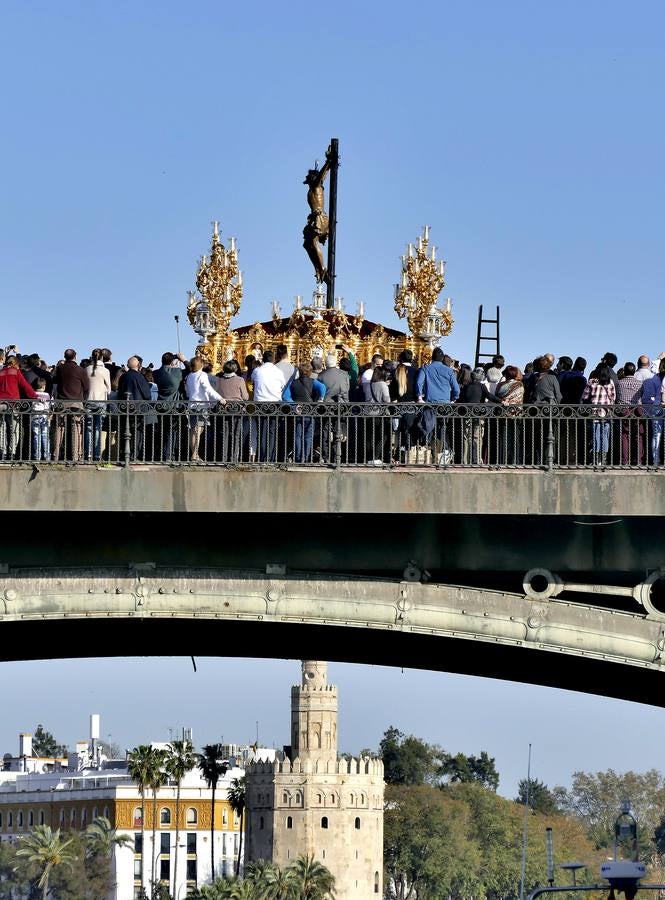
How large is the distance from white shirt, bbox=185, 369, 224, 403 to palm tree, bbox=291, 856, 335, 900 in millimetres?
128794

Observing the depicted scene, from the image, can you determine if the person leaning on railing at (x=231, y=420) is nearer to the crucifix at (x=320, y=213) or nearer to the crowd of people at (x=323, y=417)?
the crowd of people at (x=323, y=417)

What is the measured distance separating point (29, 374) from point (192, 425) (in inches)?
106

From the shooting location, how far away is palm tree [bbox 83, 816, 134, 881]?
188m

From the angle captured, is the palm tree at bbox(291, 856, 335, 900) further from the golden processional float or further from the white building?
the golden processional float

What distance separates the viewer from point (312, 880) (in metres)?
154

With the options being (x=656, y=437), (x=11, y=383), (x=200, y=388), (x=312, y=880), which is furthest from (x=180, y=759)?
(x=656, y=437)

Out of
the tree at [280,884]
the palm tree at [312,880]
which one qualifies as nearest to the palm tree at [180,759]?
the tree at [280,884]

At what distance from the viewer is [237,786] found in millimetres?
181250

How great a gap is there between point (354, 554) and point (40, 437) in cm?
408

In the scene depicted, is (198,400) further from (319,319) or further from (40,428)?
(319,319)

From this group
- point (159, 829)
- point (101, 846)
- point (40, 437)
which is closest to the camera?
point (40, 437)

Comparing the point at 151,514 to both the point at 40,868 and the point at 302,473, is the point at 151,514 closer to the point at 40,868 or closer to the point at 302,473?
the point at 302,473

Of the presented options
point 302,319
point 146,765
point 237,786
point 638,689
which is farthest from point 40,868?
point 638,689

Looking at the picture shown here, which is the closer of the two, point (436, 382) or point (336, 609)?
point (336, 609)
